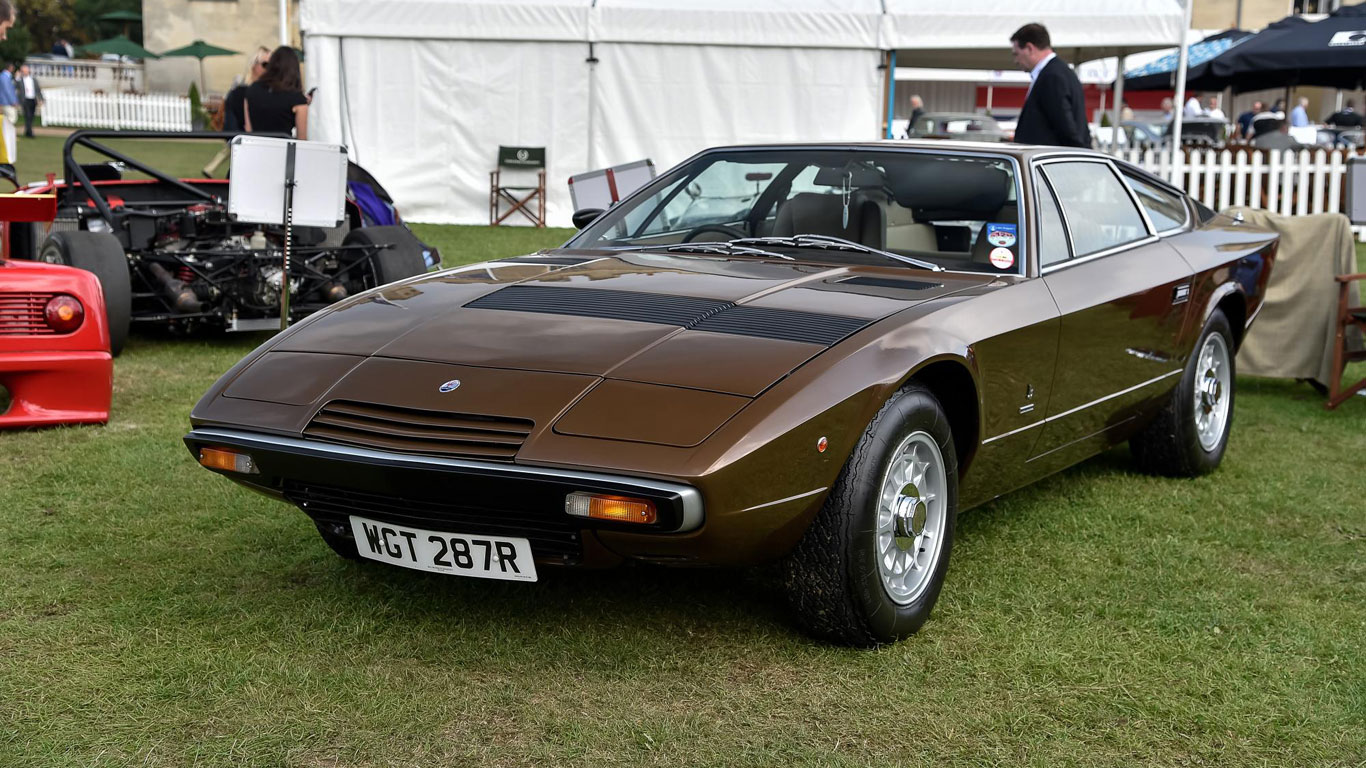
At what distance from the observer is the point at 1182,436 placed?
192 inches

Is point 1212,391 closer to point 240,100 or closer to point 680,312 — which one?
point 680,312

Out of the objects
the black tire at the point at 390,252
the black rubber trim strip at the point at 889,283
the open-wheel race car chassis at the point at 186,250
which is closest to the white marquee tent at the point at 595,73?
the open-wheel race car chassis at the point at 186,250

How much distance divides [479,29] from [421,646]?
40.5ft

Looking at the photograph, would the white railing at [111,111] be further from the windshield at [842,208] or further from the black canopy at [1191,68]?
the windshield at [842,208]

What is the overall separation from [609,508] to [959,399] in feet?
3.92

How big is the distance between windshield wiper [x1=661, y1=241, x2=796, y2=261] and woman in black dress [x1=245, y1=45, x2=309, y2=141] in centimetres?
626

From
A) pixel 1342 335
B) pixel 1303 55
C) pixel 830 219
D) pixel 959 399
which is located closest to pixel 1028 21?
pixel 1303 55

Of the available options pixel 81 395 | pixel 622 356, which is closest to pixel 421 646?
pixel 622 356

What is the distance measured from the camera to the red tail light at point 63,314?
518 cm

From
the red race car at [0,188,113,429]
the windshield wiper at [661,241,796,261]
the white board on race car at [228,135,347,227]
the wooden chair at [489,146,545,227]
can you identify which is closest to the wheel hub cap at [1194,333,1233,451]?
the windshield wiper at [661,241,796,261]

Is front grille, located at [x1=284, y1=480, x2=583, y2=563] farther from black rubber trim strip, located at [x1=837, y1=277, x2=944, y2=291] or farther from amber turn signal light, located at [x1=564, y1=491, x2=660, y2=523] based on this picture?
black rubber trim strip, located at [x1=837, y1=277, x2=944, y2=291]

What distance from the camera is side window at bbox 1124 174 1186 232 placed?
16.4 ft

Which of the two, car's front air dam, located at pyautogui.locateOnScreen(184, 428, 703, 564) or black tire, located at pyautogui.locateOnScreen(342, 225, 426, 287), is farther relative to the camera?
black tire, located at pyautogui.locateOnScreen(342, 225, 426, 287)

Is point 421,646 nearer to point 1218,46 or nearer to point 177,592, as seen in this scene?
point 177,592
